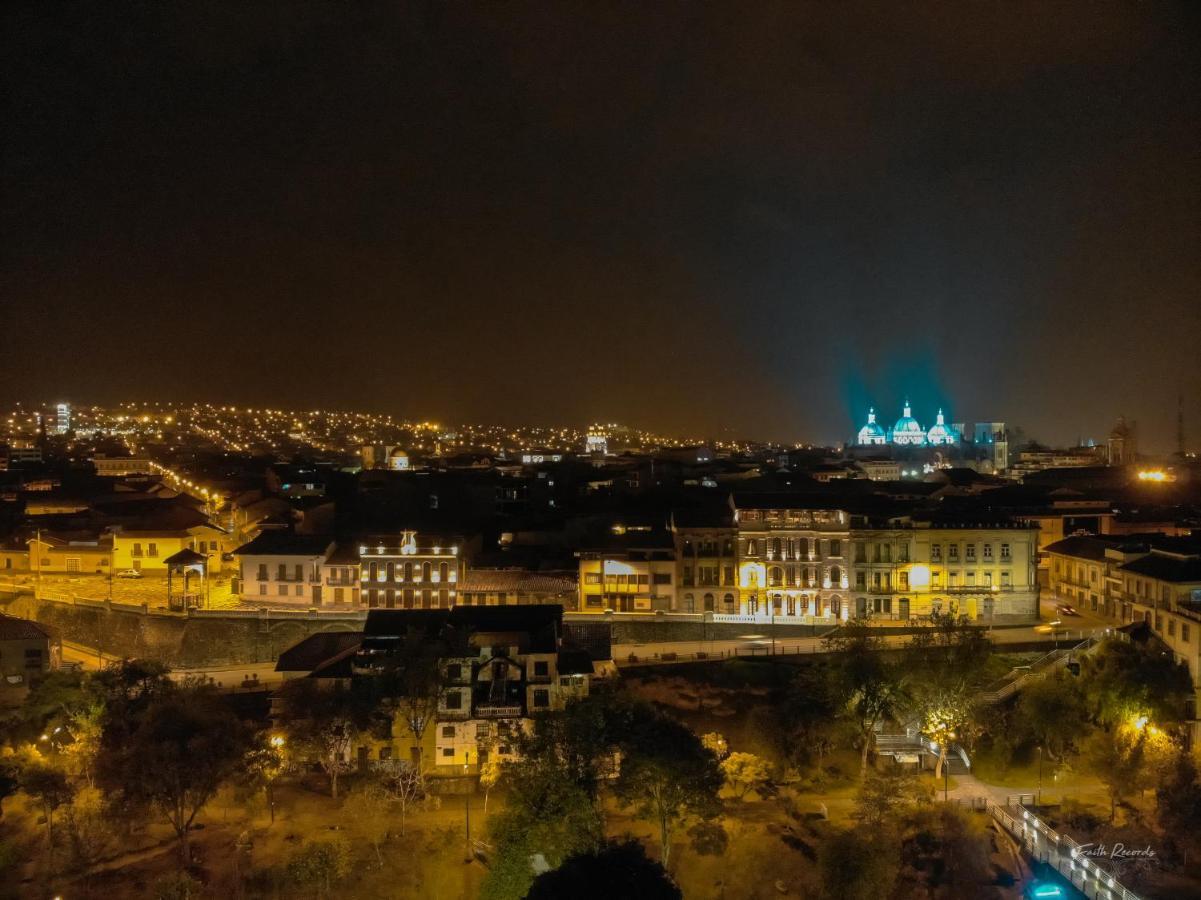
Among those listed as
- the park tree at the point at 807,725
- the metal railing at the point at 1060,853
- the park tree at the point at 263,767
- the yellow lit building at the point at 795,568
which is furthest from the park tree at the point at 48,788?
the metal railing at the point at 1060,853

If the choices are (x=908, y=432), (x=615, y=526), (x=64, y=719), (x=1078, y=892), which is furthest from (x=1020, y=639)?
(x=908, y=432)

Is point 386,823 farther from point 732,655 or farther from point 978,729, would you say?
point 978,729

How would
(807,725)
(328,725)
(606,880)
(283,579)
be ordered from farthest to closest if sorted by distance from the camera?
(283,579), (807,725), (328,725), (606,880)

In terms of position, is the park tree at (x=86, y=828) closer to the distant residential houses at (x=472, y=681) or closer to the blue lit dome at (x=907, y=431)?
the distant residential houses at (x=472, y=681)

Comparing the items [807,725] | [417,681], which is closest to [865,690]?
[807,725]

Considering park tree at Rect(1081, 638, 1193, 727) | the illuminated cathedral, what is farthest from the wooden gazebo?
the illuminated cathedral

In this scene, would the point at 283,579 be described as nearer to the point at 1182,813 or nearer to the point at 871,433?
the point at 1182,813

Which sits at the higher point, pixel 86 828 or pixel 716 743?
pixel 716 743
